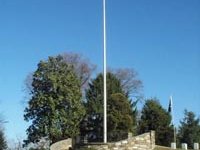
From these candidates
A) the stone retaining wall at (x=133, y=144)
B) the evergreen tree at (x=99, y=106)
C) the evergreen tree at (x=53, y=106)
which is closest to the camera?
the stone retaining wall at (x=133, y=144)

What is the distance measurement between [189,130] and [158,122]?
8.28 metres

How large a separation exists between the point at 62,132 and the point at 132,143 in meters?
8.64

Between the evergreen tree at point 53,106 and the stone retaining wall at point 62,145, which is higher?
the evergreen tree at point 53,106

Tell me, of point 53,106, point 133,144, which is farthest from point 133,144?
point 53,106

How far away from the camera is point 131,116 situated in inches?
2181

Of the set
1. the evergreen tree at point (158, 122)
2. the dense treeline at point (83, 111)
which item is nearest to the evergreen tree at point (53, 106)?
the dense treeline at point (83, 111)

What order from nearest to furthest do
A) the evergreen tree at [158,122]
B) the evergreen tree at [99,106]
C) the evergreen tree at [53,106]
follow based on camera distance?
the evergreen tree at [53,106] < the evergreen tree at [99,106] < the evergreen tree at [158,122]

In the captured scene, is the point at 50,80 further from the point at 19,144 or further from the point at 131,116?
the point at 131,116

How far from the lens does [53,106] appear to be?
44312 mm

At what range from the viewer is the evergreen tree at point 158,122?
55.8 metres

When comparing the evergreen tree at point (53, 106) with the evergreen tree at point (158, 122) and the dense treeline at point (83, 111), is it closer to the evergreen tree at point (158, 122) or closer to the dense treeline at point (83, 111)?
the dense treeline at point (83, 111)

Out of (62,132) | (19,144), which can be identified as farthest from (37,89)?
(19,144)

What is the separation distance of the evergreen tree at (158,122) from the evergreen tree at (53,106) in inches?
496

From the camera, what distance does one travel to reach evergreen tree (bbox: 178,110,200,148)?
6207 centimetres
